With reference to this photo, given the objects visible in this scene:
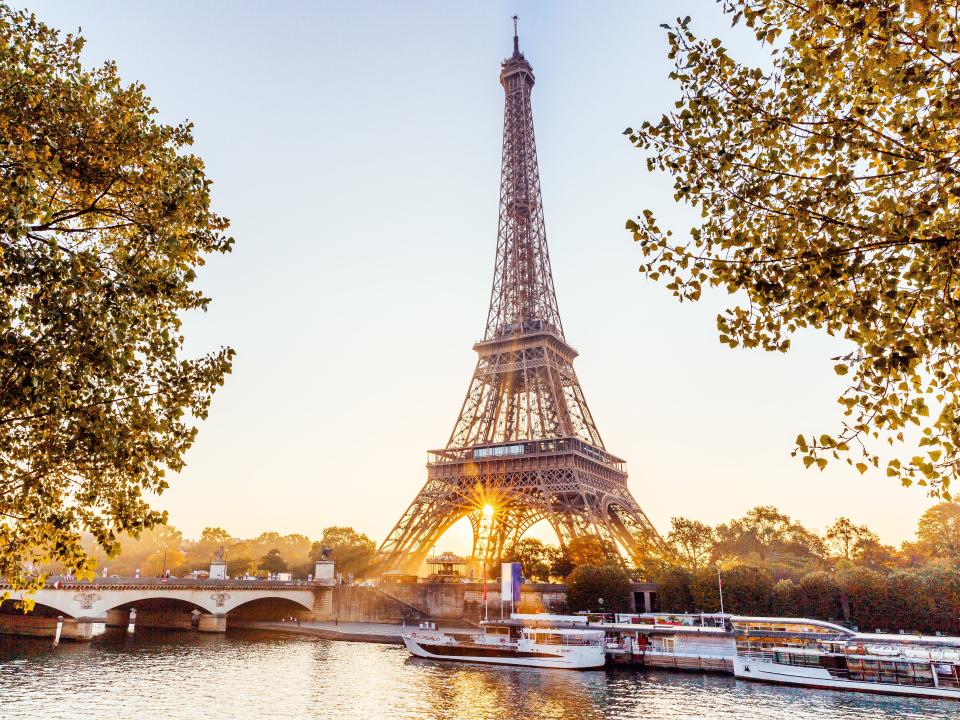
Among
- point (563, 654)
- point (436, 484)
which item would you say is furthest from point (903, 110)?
point (436, 484)

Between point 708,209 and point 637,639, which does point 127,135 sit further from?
point 637,639

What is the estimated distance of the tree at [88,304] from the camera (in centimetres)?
1003

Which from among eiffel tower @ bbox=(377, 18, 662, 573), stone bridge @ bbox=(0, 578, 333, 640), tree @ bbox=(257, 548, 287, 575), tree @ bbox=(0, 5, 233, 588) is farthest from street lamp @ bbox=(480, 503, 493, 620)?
tree @ bbox=(0, 5, 233, 588)

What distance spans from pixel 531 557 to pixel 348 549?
43888mm

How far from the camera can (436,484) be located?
73875 mm

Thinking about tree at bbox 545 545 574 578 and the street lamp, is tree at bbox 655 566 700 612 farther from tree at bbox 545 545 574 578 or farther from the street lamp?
the street lamp

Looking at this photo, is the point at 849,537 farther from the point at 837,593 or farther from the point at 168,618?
the point at 168,618

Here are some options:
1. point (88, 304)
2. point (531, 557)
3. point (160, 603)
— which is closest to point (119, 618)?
point (160, 603)

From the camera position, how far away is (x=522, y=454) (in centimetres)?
7069

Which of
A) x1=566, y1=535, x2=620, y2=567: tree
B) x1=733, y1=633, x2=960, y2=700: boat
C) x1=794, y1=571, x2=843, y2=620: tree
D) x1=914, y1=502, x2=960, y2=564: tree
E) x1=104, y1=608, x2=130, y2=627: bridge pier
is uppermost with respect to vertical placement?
x1=914, y1=502, x2=960, y2=564: tree

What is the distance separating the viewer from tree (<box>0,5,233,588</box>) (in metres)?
10.0

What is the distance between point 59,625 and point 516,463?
44.2 m

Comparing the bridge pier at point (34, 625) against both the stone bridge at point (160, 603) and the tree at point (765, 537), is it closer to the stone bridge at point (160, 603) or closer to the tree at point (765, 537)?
the stone bridge at point (160, 603)

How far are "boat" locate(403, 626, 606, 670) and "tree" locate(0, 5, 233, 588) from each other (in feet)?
121
